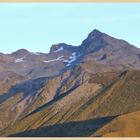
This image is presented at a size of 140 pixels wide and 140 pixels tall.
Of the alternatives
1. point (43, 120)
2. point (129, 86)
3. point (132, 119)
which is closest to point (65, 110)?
point (43, 120)

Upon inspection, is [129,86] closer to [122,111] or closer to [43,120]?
[122,111]

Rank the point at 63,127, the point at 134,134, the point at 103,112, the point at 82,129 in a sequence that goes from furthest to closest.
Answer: the point at 103,112 < the point at 63,127 < the point at 82,129 < the point at 134,134

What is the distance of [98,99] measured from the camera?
195 m

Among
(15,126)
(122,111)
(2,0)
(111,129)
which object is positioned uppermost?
(2,0)

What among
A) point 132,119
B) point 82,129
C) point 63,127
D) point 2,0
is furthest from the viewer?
point 63,127

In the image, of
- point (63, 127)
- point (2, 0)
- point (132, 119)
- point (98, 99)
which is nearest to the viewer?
point (2, 0)

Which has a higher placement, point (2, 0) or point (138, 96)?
point (2, 0)

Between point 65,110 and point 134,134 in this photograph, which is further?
point 65,110

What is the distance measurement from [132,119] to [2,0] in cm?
6517

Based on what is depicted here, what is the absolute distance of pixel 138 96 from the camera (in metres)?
187

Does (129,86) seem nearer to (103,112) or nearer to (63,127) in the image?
(103,112)

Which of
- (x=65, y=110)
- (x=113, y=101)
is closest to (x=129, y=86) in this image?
(x=113, y=101)

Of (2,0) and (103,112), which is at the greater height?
(2,0)

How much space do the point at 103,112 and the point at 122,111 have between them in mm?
6409
